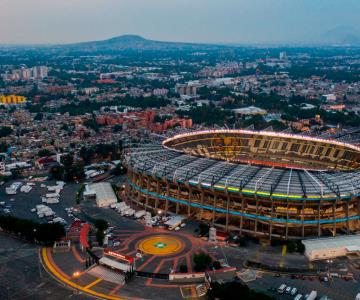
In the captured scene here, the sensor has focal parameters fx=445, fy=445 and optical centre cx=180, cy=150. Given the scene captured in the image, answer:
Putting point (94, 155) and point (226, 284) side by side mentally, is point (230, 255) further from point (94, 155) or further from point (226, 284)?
point (94, 155)

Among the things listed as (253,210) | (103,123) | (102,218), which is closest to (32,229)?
(102,218)

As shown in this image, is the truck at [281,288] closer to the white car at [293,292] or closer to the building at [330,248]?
the white car at [293,292]

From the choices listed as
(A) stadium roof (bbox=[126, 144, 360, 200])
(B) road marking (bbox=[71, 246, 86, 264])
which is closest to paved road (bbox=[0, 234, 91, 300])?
(B) road marking (bbox=[71, 246, 86, 264])

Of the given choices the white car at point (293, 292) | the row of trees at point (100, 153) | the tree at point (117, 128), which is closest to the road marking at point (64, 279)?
the white car at point (293, 292)

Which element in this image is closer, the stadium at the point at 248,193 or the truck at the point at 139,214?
the stadium at the point at 248,193

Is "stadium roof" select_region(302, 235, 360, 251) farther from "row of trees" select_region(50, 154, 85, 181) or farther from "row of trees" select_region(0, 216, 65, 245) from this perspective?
"row of trees" select_region(50, 154, 85, 181)

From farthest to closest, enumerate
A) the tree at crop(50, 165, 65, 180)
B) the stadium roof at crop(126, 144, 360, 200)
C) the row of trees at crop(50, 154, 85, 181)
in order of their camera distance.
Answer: the tree at crop(50, 165, 65, 180) → the row of trees at crop(50, 154, 85, 181) → the stadium roof at crop(126, 144, 360, 200)
